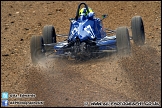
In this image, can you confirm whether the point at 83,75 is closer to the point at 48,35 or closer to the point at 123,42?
the point at 123,42

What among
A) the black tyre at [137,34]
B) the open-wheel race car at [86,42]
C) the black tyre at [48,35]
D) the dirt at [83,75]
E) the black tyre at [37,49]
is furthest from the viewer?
the black tyre at [48,35]

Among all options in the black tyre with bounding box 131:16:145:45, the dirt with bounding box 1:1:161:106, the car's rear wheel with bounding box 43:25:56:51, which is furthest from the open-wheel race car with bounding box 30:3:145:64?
the dirt with bounding box 1:1:161:106

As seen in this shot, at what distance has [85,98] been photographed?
12.0m

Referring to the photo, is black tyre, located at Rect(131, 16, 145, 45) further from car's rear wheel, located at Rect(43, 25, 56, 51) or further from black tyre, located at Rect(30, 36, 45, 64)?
black tyre, located at Rect(30, 36, 45, 64)

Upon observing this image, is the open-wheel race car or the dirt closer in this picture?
the dirt

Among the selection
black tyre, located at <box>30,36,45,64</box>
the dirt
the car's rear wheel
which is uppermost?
the car's rear wheel

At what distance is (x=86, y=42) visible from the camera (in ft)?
47.2

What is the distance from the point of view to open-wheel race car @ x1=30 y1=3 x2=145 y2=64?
14.0m

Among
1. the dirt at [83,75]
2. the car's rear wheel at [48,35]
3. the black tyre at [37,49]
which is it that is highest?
the car's rear wheel at [48,35]

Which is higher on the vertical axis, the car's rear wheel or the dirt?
the car's rear wheel

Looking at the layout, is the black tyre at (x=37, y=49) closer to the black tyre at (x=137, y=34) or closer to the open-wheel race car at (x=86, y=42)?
the open-wheel race car at (x=86, y=42)

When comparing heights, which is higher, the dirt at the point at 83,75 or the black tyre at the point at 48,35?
the black tyre at the point at 48,35

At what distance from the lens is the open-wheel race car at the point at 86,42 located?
1398cm

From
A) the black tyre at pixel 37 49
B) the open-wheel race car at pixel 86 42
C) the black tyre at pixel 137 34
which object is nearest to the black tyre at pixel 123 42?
the open-wheel race car at pixel 86 42
